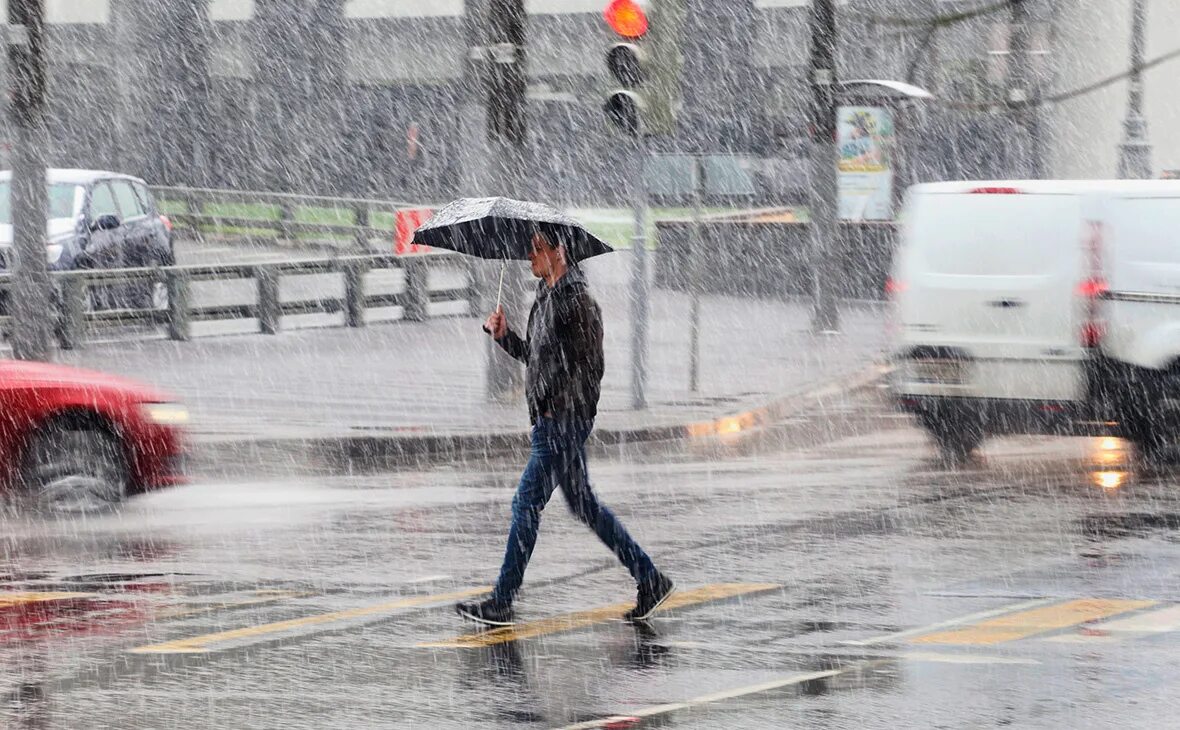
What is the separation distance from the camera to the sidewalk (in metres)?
15.5

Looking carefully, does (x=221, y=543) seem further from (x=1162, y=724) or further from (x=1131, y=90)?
(x=1131, y=90)

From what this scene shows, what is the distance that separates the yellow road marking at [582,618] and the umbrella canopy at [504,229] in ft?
5.06

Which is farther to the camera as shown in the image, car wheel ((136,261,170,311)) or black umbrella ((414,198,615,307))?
car wheel ((136,261,170,311))

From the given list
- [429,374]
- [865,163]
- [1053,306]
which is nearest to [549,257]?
[1053,306]

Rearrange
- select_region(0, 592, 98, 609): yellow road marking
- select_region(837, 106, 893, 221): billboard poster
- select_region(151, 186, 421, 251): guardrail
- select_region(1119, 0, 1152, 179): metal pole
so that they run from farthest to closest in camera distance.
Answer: select_region(151, 186, 421, 251): guardrail < select_region(1119, 0, 1152, 179): metal pole < select_region(837, 106, 893, 221): billboard poster < select_region(0, 592, 98, 609): yellow road marking

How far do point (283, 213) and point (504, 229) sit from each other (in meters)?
33.5

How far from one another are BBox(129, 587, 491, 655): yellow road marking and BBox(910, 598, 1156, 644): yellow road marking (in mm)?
2241

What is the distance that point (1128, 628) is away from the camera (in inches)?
326

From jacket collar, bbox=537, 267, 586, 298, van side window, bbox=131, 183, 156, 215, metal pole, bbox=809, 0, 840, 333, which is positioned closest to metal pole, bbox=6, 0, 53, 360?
jacket collar, bbox=537, 267, 586, 298

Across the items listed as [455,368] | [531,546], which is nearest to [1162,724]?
[531,546]

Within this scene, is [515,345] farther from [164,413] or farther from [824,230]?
[824,230]

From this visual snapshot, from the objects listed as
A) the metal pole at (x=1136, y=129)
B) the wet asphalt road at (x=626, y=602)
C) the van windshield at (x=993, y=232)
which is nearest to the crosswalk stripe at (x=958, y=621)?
the wet asphalt road at (x=626, y=602)

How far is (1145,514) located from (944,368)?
2.68 meters

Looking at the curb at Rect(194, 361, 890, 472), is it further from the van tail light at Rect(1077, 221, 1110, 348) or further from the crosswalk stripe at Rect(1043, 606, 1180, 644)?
the crosswalk stripe at Rect(1043, 606, 1180, 644)
